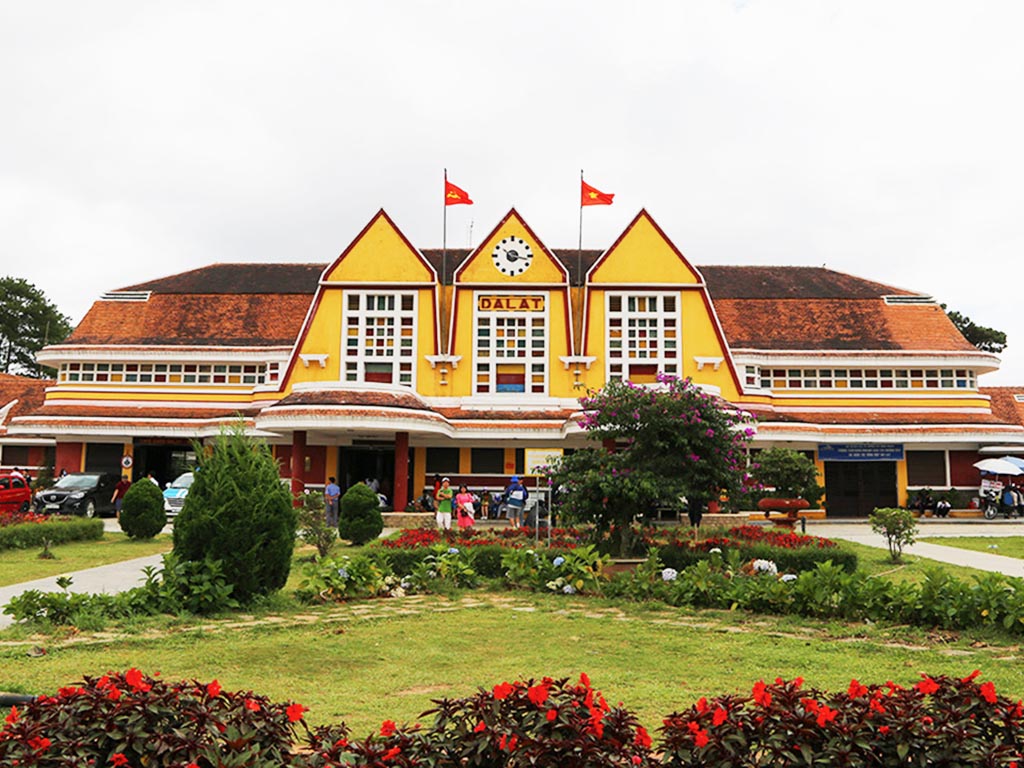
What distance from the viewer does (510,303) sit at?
31.7 meters

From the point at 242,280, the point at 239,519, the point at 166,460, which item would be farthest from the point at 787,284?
the point at 239,519

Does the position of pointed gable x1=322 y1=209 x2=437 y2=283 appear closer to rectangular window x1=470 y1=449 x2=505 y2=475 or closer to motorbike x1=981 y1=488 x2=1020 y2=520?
rectangular window x1=470 y1=449 x2=505 y2=475

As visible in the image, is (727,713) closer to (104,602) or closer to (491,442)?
(104,602)

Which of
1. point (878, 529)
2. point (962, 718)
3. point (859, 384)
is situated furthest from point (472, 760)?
point (859, 384)

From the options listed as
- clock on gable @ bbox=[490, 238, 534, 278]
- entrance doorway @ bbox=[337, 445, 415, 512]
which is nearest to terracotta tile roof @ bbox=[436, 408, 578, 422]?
Result: entrance doorway @ bbox=[337, 445, 415, 512]

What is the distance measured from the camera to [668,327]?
31625 mm

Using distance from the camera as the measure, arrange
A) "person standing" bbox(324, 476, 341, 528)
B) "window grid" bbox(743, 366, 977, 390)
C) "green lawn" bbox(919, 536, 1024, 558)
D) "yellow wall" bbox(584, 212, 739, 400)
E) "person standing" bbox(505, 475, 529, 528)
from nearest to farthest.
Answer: "green lawn" bbox(919, 536, 1024, 558)
"person standing" bbox(324, 476, 341, 528)
"person standing" bbox(505, 475, 529, 528)
"yellow wall" bbox(584, 212, 739, 400)
"window grid" bbox(743, 366, 977, 390)

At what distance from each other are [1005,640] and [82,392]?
33.5 metres

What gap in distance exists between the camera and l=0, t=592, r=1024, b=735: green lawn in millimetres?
6520

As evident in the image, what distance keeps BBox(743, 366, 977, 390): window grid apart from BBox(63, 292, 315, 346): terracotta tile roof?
61.5ft

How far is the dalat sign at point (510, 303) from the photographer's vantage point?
104ft

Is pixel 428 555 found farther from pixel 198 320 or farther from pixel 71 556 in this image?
pixel 198 320

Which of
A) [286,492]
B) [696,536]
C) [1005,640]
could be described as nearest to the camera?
[1005,640]

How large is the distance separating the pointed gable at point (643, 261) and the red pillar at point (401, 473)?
9494 millimetres
